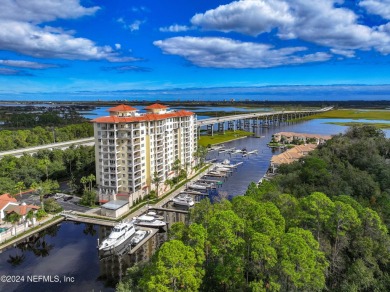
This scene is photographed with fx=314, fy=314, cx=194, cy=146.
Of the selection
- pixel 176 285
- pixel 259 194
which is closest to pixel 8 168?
pixel 259 194

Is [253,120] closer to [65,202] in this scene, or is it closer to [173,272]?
[65,202]

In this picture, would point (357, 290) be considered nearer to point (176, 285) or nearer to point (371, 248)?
point (371, 248)

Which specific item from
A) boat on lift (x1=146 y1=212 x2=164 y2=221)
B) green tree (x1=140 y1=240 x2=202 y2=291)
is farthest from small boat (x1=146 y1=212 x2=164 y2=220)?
green tree (x1=140 y1=240 x2=202 y2=291)

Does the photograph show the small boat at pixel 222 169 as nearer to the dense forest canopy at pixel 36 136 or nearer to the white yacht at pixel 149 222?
the white yacht at pixel 149 222

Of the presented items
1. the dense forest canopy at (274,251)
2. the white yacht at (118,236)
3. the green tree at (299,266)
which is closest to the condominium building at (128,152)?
the white yacht at (118,236)

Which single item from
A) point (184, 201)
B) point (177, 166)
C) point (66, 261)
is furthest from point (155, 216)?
point (177, 166)
